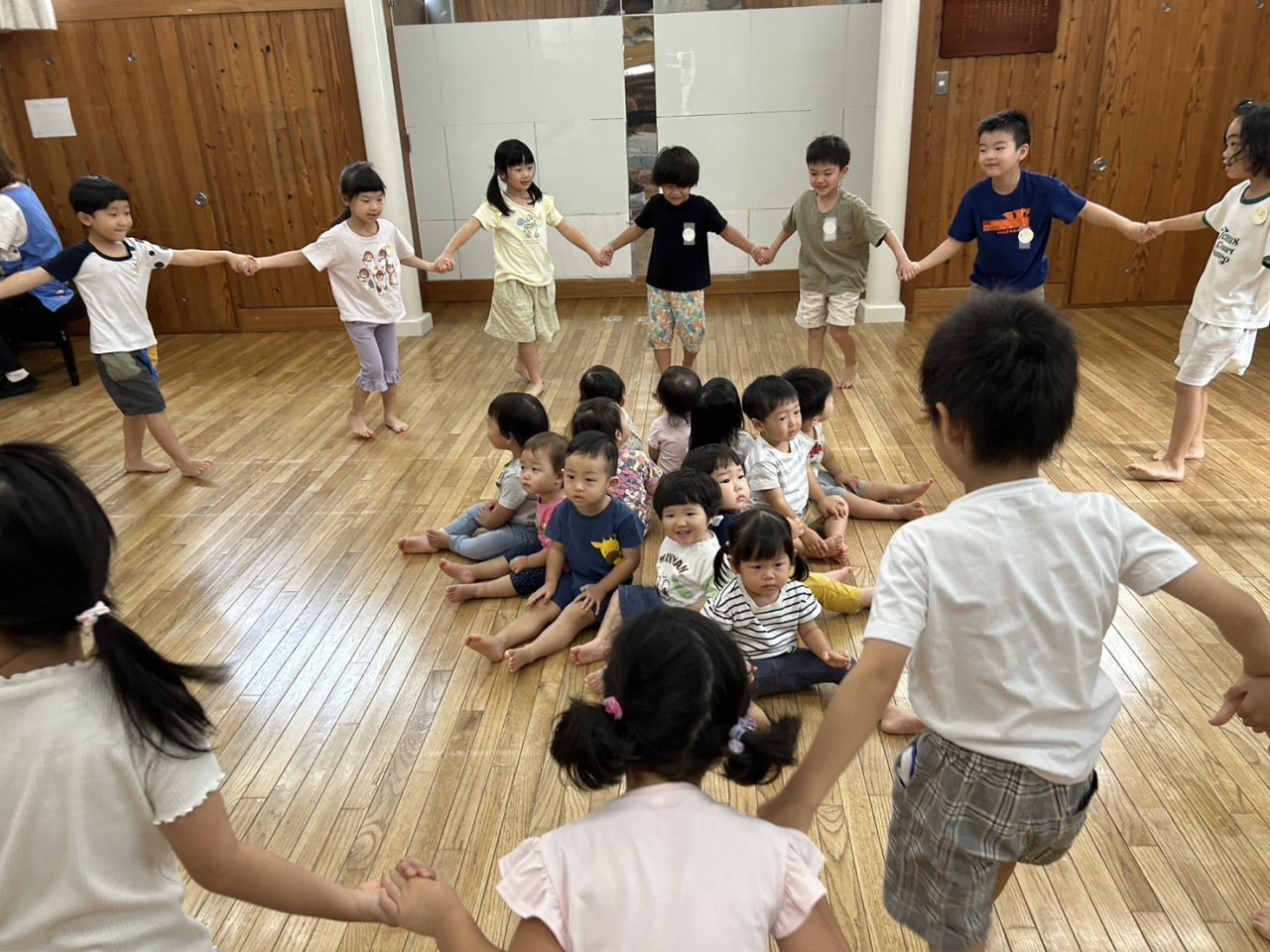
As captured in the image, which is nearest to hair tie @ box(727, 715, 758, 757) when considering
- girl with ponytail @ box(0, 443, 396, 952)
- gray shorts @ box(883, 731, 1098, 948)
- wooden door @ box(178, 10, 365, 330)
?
gray shorts @ box(883, 731, 1098, 948)

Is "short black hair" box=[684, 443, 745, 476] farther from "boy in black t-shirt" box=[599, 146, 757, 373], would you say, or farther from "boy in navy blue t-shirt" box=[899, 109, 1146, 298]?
"boy in black t-shirt" box=[599, 146, 757, 373]

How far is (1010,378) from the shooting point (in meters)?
1.03

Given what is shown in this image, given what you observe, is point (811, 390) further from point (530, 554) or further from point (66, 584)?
point (66, 584)

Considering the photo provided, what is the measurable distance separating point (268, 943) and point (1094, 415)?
3773 mm

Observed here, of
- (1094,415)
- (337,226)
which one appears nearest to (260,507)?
(337,226)

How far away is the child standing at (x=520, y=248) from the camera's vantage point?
434 cm

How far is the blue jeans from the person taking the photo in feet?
9.49

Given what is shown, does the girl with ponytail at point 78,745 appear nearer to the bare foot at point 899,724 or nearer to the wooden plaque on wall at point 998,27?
the bare foot at point 899,724

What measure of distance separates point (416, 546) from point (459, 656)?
69 cm

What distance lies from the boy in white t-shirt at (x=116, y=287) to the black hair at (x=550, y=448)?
175cm

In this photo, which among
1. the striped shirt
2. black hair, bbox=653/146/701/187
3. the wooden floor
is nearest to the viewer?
the wooden floor

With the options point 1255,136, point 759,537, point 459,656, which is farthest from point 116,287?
point 1255,136

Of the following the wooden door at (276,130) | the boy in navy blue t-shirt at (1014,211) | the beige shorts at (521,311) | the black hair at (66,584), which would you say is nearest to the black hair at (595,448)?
the black hair at (66,584)

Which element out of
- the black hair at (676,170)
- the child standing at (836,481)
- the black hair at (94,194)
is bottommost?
the child standing at (836,481)
